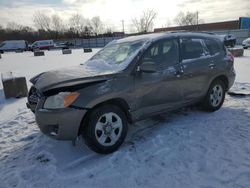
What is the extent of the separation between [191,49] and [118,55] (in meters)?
1.47

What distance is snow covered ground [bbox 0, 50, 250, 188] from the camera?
2795 mm

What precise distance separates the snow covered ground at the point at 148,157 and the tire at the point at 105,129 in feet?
0.52

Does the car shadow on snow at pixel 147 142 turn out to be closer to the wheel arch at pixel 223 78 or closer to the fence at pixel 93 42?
the wheel arch at pixel 223 78

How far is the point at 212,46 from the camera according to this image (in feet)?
16.0

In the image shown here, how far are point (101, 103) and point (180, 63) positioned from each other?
177 cm

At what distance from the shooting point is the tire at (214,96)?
15.9 feet

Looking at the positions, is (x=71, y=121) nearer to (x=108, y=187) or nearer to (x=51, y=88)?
(x=51, y=88)

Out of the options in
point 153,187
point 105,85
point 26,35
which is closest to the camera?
point 153,187

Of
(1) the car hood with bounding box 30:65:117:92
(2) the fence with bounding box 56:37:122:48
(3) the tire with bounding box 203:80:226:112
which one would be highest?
(2) the fence with bounding box 56:37:122:48

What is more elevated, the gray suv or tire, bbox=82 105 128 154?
the gray suv

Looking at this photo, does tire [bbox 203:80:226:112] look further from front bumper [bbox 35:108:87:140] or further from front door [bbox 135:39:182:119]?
front bumper [bbox 35:108:87:140]

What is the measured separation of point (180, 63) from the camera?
4.16m

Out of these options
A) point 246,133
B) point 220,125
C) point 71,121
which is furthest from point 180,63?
point 71,121

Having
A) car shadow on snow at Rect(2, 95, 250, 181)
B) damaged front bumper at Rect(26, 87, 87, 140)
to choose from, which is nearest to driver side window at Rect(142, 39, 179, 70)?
car shadow on snow at Rect(2, 95, 250, 181)
